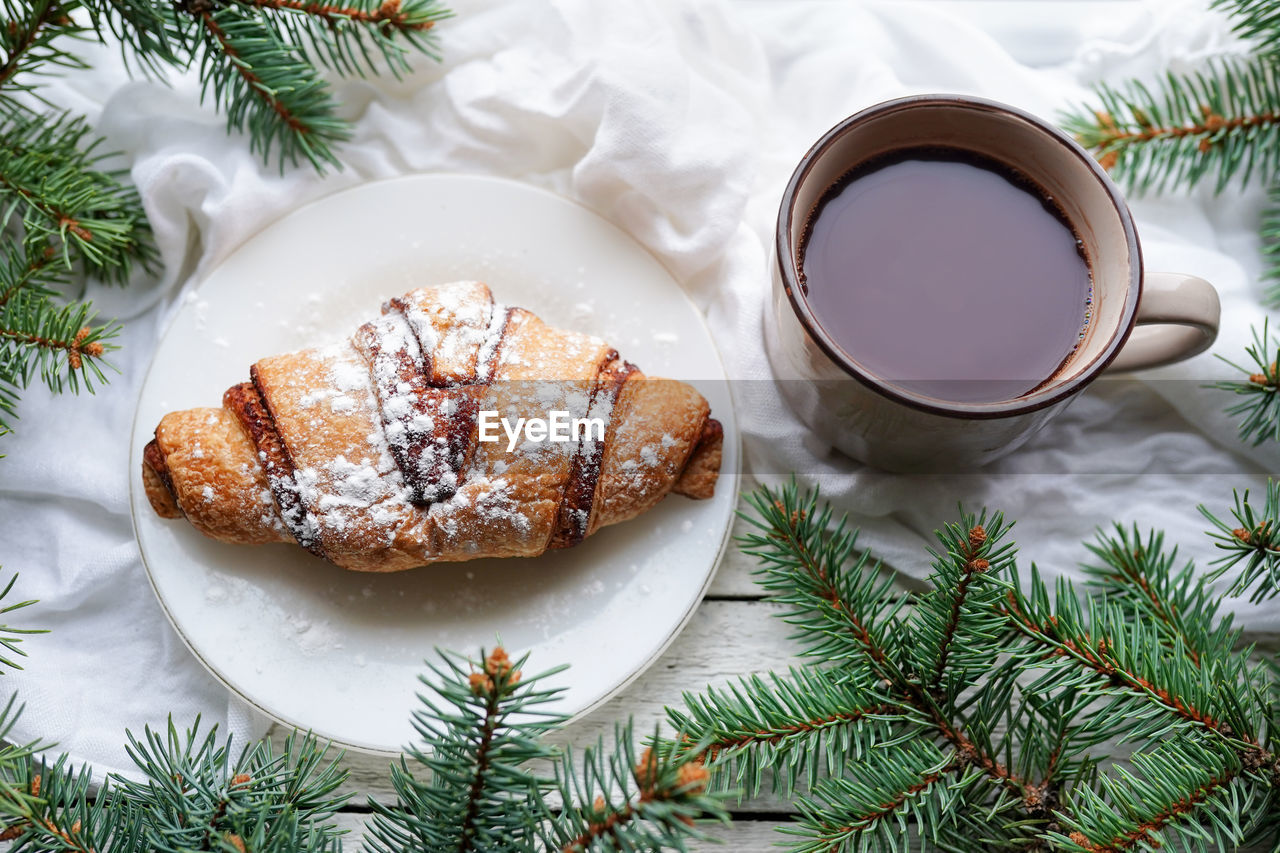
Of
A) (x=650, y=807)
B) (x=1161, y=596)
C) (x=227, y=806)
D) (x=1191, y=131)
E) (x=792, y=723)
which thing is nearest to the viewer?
(x=650, y=807)

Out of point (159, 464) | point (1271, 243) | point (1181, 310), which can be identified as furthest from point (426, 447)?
point (1271, 243)

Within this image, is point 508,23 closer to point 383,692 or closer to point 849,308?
point 849,308

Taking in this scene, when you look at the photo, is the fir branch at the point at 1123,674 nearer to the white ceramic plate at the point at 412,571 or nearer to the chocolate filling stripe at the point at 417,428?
the white ceramic plate at the point at 412,571

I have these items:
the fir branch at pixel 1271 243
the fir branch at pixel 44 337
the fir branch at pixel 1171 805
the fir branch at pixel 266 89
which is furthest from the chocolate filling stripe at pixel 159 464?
the fir branch at pixel 1271 243

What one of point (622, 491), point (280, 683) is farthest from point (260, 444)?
point (622, 491)

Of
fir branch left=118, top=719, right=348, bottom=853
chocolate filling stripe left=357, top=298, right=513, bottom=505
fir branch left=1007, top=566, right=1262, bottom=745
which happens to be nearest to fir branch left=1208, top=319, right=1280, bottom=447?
fir branch left=1007, top=566, right=1262, bottom=745

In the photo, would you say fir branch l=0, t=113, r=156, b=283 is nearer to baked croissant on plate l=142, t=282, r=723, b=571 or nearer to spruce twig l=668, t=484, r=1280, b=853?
baked croissant on plate l=142, t=282, r=723, b=571

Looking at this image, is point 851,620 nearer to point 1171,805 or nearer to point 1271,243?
point 1171,805
